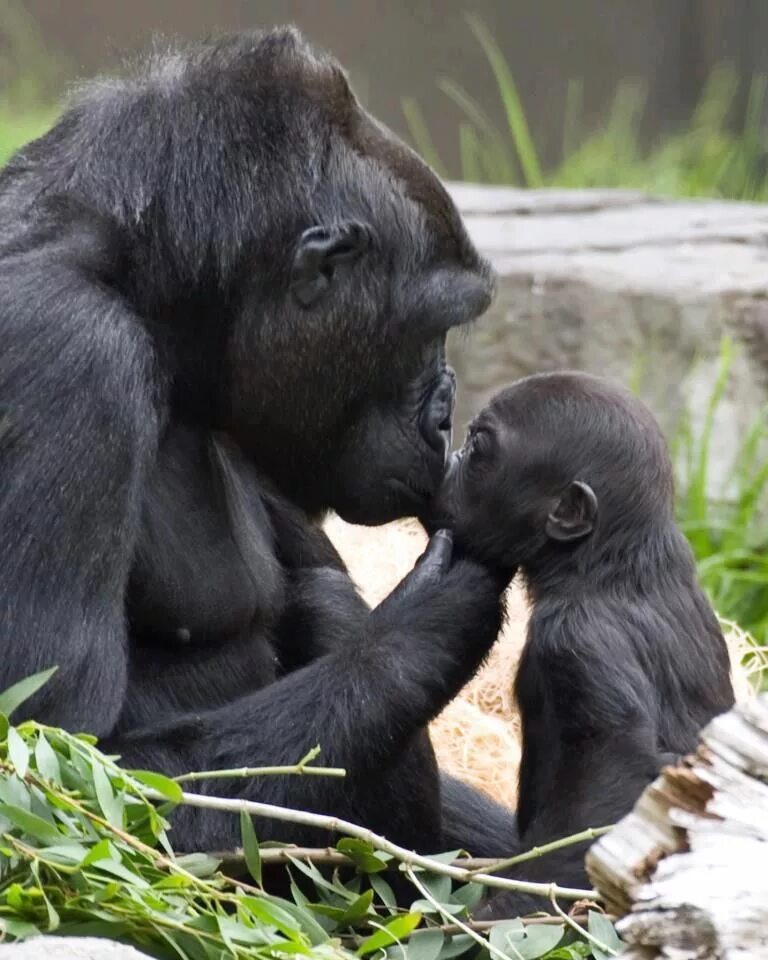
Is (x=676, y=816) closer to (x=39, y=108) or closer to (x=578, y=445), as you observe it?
(x=578, y=445)

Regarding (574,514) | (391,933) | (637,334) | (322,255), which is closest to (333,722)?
(391,933)

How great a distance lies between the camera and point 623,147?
29.7 ft

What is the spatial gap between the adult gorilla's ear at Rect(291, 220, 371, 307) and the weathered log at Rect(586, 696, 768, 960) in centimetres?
104

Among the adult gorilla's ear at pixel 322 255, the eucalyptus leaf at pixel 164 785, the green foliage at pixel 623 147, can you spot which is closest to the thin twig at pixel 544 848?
the eucalyptus leaf at pixel 164 785

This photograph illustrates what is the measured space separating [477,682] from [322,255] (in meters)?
2.25

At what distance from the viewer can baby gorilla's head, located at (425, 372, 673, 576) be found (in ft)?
8.87

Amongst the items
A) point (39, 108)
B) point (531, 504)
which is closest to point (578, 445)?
point (531, 504)

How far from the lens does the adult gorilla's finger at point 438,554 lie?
2.71 meters

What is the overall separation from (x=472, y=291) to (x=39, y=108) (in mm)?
5624

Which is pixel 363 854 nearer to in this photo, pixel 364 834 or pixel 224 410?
pixel 364 834

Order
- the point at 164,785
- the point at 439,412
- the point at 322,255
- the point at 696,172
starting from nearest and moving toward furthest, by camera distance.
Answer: the point at 164,785, the point at 322,255, the point at 439,412, the point at 696,172

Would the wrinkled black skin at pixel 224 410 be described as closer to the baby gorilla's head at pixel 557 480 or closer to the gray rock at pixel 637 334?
the baby gorilla's head at pixel 557 480

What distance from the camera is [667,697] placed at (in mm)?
2641

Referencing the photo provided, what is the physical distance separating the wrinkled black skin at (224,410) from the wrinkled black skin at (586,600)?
0.11 metres
